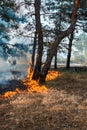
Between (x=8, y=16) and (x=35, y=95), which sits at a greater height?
(x=8, y=16)

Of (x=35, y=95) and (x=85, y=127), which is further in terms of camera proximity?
(x=35, y=95)

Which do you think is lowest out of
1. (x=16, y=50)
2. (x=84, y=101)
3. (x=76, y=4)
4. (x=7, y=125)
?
(x=16, y=50)

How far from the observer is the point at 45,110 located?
Answer: 11719mm

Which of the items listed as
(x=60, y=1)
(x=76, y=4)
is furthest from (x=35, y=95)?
(x=60, y=1)

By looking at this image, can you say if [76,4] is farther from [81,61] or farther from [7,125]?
[81,61]

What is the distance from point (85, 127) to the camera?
968cm

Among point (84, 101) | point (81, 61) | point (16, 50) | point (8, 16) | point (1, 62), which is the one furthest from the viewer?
point (81, 61)

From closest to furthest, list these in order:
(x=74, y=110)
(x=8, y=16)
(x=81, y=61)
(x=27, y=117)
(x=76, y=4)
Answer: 1. (x=27, y=117)
2. (x=74, y=110)
3. (x=76, y=4)
4. (x=8, y=16)
5. (x=81, y=61)

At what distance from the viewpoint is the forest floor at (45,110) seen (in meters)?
9.91

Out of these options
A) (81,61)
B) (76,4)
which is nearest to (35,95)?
(76,4)

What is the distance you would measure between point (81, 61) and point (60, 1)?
330 feet

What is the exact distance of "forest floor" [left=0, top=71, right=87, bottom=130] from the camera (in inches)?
390

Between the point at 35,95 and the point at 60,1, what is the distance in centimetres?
1805

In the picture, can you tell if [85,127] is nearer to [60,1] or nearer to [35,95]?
[35,95]
